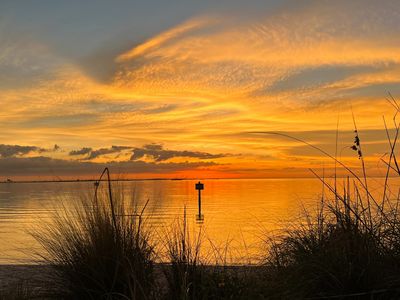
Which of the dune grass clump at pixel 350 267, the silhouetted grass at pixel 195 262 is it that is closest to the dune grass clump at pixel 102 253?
the silhouetted grass at pixel 195 262

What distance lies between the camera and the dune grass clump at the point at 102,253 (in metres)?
4.76

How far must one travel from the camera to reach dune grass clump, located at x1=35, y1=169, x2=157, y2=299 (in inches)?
187

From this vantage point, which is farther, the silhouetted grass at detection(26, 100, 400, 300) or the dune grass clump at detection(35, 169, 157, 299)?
the dune grass clump at detection(35, 169, 157, 299)

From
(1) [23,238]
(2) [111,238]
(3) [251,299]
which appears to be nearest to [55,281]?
(2) [111,238]

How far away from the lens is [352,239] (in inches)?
186

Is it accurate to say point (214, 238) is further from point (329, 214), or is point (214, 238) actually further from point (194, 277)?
point (194, 277)

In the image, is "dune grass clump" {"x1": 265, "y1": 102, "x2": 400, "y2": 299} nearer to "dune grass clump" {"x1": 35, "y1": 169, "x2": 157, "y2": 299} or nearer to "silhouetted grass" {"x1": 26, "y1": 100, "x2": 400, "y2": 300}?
"silhouetted grass" {"x1": 26, "y1": 100, "x2": 400, "y2": 300}

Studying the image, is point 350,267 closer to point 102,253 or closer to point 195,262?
point 195,262

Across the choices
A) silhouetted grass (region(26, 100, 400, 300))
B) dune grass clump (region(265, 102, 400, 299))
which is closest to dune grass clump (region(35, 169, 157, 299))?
silhouetted grass (region(26, 100, 400, 300))

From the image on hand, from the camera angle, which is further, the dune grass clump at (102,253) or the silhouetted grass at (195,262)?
the dune grass clump at (102,253)

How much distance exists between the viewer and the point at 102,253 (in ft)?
15.9

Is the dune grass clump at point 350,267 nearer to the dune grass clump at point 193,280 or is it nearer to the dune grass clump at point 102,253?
the dune grass clump at point 193,280

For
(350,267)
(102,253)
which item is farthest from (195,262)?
(350,267)

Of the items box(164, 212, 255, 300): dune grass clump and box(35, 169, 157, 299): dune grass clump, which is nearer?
box(164, 212, 255, 300): dune grass clump
